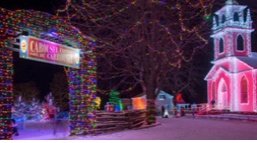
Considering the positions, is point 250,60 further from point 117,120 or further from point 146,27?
point 117,120

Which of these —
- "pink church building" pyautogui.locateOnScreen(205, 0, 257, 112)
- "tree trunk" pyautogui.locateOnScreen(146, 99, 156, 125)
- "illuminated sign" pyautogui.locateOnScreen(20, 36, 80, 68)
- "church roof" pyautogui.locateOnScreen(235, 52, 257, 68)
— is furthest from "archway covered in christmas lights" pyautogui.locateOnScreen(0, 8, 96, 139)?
"church roof" pyautogui.locateOnScreen(235, 52, 257, 68)

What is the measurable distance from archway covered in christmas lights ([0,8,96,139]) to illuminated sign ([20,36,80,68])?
1.18 ft

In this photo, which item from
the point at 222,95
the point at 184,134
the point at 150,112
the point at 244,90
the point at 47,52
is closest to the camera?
the point at 47,52

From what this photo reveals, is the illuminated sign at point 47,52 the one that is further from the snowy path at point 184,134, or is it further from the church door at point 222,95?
the church door at point 222,95

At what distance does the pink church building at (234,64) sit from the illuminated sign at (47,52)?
73.8 ft

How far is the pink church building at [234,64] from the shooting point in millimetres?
30125

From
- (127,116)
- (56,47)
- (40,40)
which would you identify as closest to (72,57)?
(56,47)

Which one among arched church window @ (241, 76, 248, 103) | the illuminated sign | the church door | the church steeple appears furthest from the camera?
the church door

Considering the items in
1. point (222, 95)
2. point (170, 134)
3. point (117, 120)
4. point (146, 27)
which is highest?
point (146, 27)

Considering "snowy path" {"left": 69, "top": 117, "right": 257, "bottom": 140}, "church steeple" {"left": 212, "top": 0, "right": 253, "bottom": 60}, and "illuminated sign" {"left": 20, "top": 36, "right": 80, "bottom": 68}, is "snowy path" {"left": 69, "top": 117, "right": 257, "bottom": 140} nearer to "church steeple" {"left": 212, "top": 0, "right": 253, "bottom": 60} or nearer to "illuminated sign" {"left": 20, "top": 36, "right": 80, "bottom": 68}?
"illuminated sign" {"left": 20, "top": 36, "right": 80, "bottom": 68}

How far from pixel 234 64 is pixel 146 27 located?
19.0 meters

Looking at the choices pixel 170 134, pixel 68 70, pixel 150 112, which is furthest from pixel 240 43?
pixel 68 70

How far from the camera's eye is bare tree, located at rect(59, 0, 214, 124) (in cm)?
1529

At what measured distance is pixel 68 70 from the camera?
1270cm
